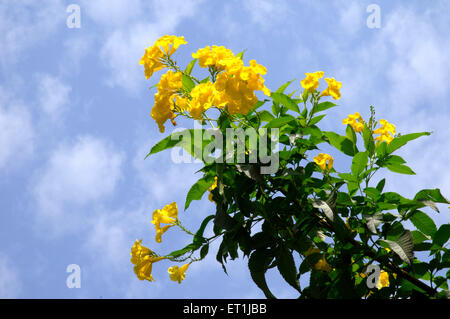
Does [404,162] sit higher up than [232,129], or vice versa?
[232,129]

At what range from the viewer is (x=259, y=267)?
251cm

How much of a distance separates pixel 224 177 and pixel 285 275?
584mm

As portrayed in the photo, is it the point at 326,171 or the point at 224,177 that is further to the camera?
the point at 326,171

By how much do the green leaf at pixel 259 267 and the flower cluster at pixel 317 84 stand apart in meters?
0.95

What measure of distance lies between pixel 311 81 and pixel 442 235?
108cm

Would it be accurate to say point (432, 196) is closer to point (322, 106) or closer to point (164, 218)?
point (322, 106)

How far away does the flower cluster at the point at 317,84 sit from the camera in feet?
9.04

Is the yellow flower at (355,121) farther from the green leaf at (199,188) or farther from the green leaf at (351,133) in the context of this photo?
the green leaf at (199,188)

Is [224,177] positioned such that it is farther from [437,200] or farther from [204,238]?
[437,200]

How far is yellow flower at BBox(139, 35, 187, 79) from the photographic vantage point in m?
2.60

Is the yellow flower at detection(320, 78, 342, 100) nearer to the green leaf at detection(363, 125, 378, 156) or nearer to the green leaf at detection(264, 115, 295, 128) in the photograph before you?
the green leaf at detection(363, 125, 378, 156)

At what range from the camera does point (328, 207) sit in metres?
2.36

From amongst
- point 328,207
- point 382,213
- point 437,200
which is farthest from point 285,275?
point 437,200

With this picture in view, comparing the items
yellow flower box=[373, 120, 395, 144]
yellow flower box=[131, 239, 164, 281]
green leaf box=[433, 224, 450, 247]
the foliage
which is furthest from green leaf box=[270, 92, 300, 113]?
yellow flower box=[131, 239, 164, 281]
